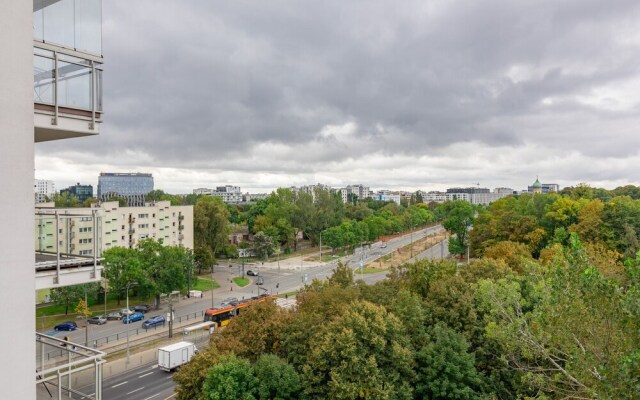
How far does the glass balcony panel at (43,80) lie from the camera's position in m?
4.70

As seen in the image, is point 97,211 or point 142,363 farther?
point 142,363

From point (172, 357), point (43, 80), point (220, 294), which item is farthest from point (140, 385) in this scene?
point (43, 80)

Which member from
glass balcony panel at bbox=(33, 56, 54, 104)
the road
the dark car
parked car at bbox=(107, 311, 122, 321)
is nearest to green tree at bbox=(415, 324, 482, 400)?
the road

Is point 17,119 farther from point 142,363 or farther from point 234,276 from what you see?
point 234,276

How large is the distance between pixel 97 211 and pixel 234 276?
44.5 meters

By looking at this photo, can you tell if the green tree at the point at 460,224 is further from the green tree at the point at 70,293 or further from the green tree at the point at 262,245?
the green tree at the point at 70,293

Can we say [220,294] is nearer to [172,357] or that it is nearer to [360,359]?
[172,357]

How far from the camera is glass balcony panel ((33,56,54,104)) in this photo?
470 centimetres

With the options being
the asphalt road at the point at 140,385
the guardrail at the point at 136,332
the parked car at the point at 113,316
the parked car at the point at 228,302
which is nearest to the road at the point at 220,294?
the asphalt road at the point at 140,385

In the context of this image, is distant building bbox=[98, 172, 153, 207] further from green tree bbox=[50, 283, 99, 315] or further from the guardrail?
the guardrail

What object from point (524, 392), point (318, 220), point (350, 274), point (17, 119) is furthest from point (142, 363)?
point (318, 220)

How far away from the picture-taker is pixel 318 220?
68.1 metres

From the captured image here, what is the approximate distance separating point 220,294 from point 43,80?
37.0m

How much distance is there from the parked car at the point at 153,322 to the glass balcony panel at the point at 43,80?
1107 inches
